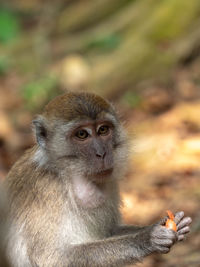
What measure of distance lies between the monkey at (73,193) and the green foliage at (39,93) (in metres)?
6.42

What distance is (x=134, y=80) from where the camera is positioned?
37.8 ft

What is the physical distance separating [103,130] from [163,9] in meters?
7.42

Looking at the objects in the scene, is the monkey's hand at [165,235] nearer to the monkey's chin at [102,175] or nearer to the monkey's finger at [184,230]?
the monkey's finger at [184,230]

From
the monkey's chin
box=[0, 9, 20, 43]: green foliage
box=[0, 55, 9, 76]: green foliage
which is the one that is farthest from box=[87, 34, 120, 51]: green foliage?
the monkey's chin

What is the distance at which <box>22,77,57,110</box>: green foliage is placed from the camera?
11695 mm

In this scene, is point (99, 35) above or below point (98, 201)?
above

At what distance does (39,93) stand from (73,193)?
22.5 feet

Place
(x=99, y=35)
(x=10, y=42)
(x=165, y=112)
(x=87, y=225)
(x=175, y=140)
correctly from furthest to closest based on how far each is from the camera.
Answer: (x=10, y=42)
(x=99, y=35)
(x=165, y=112)
(x=175, y=140)
(x=87, y=225)

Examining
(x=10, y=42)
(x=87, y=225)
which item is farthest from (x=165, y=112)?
(x=10, y=42)

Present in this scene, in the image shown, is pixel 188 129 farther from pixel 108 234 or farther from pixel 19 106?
pixel 19 106

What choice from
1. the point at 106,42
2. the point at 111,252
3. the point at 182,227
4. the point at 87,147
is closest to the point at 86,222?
the point at 111,252

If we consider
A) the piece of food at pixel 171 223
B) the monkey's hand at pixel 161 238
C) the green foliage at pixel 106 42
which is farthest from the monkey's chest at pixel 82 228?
the green foliage at pixel 106 42

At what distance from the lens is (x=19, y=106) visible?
12.4 m

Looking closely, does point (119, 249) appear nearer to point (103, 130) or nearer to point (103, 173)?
point (103, 173)
